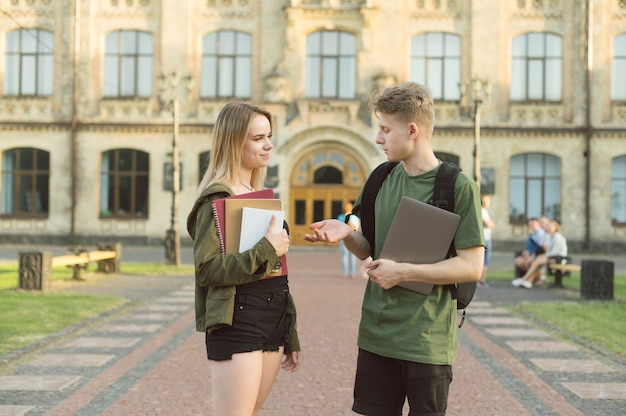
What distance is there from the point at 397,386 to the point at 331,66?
29.0 m

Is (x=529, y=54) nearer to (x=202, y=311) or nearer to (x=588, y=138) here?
(x=588, y=138)

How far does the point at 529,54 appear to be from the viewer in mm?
31562

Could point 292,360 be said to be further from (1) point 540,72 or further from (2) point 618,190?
(2) point 618,190

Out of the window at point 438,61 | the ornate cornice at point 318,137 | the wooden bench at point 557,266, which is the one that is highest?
the window at point 438,61

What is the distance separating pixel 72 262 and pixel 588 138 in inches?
878

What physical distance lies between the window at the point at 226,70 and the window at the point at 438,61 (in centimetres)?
680

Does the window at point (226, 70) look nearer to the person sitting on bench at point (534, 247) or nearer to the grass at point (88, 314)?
the person sitting on bench at point (534, 247)

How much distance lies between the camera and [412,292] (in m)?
3.28

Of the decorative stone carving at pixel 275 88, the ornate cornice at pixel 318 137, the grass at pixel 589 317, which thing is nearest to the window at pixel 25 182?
the decorative stone carving at pixel 275 88

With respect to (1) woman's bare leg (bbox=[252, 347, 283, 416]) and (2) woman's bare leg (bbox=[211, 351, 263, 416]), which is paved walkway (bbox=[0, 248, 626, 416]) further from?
(2) woman's bare leg (bbox=[211, 351, 263, 416])

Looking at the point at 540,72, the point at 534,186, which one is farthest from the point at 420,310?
the point at 540,72

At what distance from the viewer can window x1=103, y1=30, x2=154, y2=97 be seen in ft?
105

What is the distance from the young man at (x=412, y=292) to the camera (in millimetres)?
3229

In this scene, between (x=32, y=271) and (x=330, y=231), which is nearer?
(x=330, y=231)
